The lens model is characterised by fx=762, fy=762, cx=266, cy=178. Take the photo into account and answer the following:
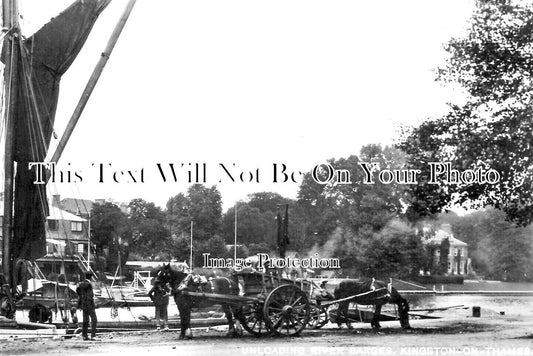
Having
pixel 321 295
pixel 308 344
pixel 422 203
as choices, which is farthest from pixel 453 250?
pixel 308 344

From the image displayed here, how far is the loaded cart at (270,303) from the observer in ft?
52.6

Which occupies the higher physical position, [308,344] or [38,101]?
[38,101]

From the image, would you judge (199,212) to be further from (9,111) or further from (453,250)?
(453,250)

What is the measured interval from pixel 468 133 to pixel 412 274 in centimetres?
3125

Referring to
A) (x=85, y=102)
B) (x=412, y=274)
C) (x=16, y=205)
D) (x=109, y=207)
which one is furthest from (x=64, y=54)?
(x=412, y=274)

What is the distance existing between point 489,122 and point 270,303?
268 inches

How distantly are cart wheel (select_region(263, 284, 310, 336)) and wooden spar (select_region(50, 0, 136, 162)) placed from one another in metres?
5.78

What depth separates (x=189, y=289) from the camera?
1583 cm

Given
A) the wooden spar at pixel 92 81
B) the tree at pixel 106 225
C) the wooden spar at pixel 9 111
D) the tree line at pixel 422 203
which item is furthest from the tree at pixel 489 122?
the tree at pixel 106 225

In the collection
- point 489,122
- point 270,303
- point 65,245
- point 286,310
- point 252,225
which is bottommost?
point 286,310

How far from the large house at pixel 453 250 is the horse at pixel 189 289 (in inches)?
1314

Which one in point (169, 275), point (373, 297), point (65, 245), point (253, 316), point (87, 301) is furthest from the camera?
point (65, 245)

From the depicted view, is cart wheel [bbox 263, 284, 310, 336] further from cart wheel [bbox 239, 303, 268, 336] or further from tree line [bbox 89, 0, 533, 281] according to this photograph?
tree line [bbox 89, 0, 533, 281]

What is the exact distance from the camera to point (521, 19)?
17.5 metres
